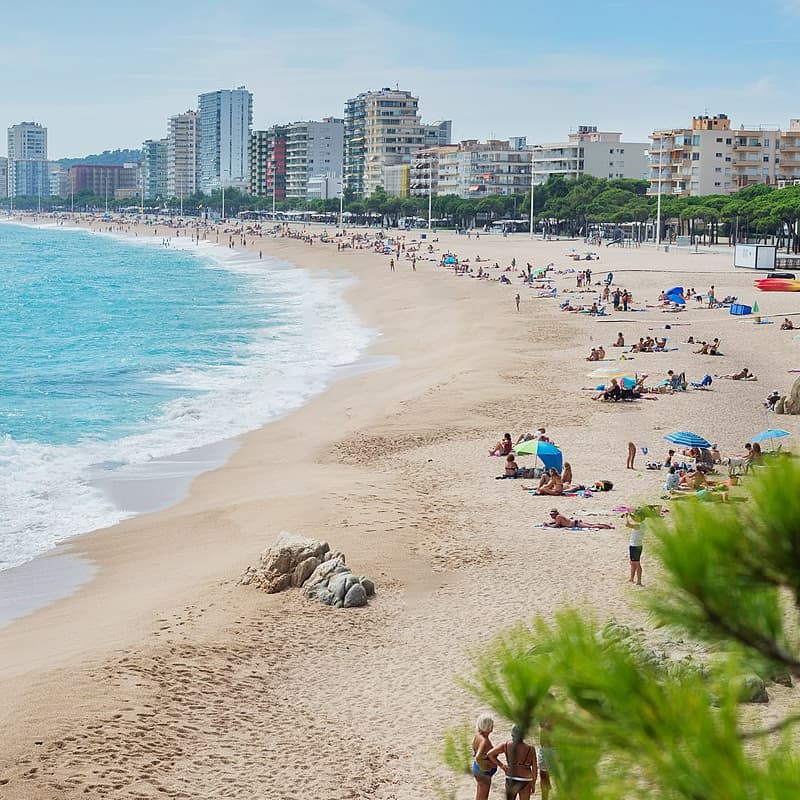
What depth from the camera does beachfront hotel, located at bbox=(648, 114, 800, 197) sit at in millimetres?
105062

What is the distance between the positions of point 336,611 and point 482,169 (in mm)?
141922

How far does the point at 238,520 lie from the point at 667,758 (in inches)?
630

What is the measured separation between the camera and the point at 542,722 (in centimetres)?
367

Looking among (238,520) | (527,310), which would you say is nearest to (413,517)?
(238,520)

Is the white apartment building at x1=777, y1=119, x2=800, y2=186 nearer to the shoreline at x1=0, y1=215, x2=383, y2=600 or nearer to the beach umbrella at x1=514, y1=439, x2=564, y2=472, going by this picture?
the shoreline at x1=0, y1=215, x2=383, y2=600

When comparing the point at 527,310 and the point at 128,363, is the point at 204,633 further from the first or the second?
the point at 527,310

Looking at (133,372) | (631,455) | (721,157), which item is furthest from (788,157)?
(631,455)

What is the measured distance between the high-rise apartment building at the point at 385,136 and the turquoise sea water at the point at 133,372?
10498 centimetres

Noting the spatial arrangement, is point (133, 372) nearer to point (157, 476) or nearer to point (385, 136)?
point (157, 476)

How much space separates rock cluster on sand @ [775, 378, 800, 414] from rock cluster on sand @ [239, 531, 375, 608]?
1352 centimetres

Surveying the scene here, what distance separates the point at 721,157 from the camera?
10569 cm

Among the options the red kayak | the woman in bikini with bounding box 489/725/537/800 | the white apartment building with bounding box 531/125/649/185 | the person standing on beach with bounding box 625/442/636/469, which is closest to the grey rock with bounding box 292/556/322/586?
the woman in bikini with bounding box 489/725/537/800

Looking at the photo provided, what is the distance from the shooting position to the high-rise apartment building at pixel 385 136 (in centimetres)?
18488

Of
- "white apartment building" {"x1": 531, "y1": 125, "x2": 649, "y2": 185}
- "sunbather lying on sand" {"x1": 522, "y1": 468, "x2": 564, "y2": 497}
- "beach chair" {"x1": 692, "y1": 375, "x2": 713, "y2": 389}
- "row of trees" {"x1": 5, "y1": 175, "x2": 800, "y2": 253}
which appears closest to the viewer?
"sunbather lying on sand" {"x1": 522, "y1": 468, "x2": 564, "y2": 497}
